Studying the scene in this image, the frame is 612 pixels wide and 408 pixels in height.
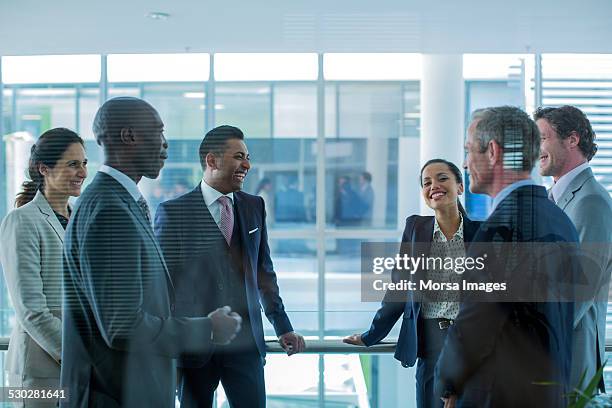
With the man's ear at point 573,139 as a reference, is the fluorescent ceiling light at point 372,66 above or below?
above

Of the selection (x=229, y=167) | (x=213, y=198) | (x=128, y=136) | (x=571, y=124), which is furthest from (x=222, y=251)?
(x=571, y=124)

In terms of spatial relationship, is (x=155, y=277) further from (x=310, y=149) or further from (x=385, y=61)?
(x=385, y=61)

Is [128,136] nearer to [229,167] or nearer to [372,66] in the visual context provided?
[229,167]

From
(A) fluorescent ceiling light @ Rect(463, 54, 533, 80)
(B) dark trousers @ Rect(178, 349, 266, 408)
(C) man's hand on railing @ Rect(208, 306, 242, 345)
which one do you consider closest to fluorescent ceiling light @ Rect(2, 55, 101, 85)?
(C) man's hand on railing @ Rect(208, 306, 242, 345)

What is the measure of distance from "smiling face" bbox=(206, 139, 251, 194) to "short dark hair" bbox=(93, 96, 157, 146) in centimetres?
31

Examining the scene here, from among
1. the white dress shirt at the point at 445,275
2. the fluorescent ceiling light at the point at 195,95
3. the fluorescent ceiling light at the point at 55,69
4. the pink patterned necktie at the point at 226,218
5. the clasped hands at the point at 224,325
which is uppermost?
the fluorescent ceiling light at the point at 55,69

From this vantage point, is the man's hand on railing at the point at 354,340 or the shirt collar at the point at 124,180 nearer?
the shirt collar at the point at 124,180

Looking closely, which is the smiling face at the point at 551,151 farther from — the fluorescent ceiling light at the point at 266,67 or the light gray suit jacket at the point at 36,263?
the light gray suit jacket at the point at 36,263

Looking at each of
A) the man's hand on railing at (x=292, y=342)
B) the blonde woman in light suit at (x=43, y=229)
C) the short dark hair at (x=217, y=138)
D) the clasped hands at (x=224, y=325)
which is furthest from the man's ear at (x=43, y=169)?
the man's hand on railing at (x=292, y=342)

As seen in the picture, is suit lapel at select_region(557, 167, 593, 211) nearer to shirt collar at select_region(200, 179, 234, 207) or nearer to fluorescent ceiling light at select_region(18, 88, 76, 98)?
shirt collar at select_region(200, 179, 234, 207)

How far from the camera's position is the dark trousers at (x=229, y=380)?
308 centimetres

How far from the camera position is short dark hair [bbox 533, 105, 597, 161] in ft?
9.97

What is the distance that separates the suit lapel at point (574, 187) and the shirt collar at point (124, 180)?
172 centimetres
